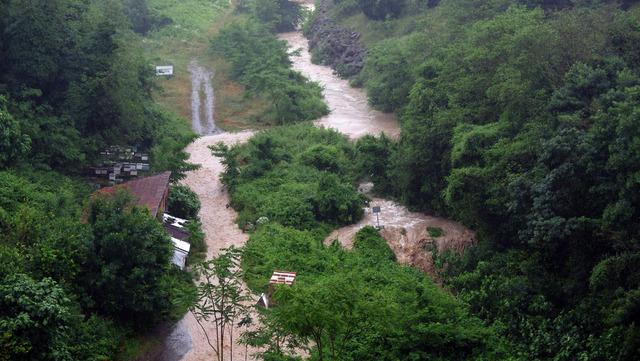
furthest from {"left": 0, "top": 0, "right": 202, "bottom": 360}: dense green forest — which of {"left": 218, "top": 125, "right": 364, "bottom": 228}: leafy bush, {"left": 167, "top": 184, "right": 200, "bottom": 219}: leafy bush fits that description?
{"left": 218, "top": 125, "right": 364, "bottom": 228}: leafy bush

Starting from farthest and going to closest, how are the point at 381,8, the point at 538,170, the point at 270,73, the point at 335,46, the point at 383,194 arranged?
the point at 335,46 < the point at 381,8 < the point at 270,73 < the point at 383,194 < the point at 538,170

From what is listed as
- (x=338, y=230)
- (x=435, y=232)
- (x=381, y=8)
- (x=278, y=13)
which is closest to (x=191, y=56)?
(x=278, y=13)

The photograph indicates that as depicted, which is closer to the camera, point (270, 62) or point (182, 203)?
point (182, 203)

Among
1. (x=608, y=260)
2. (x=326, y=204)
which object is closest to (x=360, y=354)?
(x=608, y=260)

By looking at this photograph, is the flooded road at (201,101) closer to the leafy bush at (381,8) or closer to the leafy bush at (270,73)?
the leafy bush at (270,73)

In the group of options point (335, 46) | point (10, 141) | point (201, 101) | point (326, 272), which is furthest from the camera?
point (335, 46)

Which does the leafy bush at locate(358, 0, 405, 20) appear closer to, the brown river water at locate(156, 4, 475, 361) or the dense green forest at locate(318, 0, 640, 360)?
the brown river water at locate(156, 4, 475, 361)

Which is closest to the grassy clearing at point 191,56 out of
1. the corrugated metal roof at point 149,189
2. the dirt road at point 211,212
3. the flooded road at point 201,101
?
the flooded road at point 201,101

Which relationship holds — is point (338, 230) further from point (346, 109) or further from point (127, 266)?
point (346, 109)
